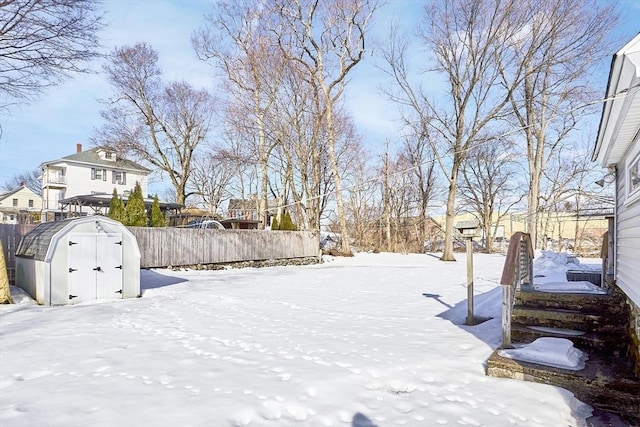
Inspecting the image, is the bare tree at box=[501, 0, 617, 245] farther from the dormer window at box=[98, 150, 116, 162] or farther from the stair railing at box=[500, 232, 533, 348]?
the dormer window at box=[98, 150, 116, 162]

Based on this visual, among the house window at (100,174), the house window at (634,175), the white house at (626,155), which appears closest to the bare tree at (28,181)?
the house window at (100,174)

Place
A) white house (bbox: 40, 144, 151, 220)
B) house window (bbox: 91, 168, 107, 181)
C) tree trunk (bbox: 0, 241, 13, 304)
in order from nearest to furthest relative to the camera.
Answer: tree trunk (bbox: 0, 241, 13, 304) < white house (bbox: 40, 144, 151, 220) < house window (bbox: 91, 168, 107, 181)

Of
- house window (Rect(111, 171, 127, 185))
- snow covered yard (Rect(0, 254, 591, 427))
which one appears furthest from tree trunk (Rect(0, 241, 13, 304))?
house window (Rect(111, 171, 127, 185))

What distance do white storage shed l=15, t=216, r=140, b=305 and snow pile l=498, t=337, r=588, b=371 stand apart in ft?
22.3

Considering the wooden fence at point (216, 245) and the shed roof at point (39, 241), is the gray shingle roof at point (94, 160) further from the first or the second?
the shed roof at point (39, 241)

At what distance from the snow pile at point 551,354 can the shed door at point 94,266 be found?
6.83 m

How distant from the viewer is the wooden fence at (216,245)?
41.4 ft

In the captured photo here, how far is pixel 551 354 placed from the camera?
3.69 m

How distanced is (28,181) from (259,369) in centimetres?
5615

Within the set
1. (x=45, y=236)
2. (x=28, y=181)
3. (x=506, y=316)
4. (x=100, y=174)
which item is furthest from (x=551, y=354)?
(x=28, y=181)

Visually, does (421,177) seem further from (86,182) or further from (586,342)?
(86,182)

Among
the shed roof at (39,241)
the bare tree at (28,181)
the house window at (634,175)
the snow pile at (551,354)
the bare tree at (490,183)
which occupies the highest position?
the bare tree at (28,181)

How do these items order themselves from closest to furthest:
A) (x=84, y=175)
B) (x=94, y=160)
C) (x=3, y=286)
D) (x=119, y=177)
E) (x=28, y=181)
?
(x=3, y=286) → (x=84, y=175) → (x=94, y=160) → (x=119, y=177) → (x=28, y=181)

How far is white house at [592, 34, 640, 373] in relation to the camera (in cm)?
272
